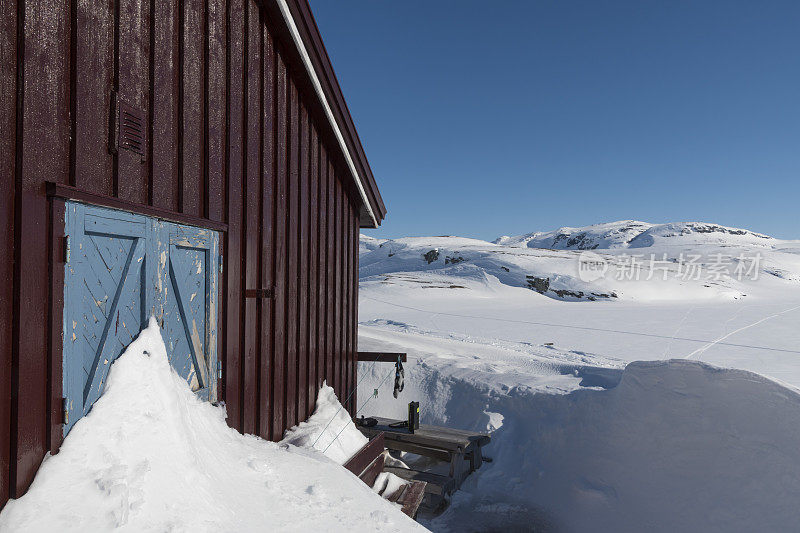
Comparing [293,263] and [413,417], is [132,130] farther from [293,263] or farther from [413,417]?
[413,417]

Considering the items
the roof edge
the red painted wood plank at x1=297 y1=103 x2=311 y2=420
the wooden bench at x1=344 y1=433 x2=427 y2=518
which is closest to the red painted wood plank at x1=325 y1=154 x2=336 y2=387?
the roof edge

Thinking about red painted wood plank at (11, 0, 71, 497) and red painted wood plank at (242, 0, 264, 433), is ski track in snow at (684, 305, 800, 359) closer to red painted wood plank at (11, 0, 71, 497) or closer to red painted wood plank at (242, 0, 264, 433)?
red painted wood plank at (242, 0, 264, 433)

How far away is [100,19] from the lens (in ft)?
10.4

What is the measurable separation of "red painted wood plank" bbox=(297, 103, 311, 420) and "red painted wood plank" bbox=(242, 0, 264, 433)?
99 centimetres

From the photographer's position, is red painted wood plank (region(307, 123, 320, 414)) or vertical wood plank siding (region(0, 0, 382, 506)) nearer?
vertical wood plank siding (region(0, 0, 382, 506))

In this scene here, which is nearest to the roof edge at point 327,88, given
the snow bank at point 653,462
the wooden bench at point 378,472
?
the wooden bench at point 378,472

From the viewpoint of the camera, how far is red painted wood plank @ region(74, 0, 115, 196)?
3.01 m

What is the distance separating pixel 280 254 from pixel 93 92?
108 inches

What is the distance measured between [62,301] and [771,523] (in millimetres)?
7051

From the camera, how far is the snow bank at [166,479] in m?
2.54

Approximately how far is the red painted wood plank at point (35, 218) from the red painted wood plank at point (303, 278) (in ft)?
10.9

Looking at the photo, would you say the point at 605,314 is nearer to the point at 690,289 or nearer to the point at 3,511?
the point at 690,289

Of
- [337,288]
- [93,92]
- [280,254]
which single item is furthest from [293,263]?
[93,92]

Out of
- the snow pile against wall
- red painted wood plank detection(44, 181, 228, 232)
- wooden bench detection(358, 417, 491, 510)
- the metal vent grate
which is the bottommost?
wooden bench detection(358, 417, 491, 510)
